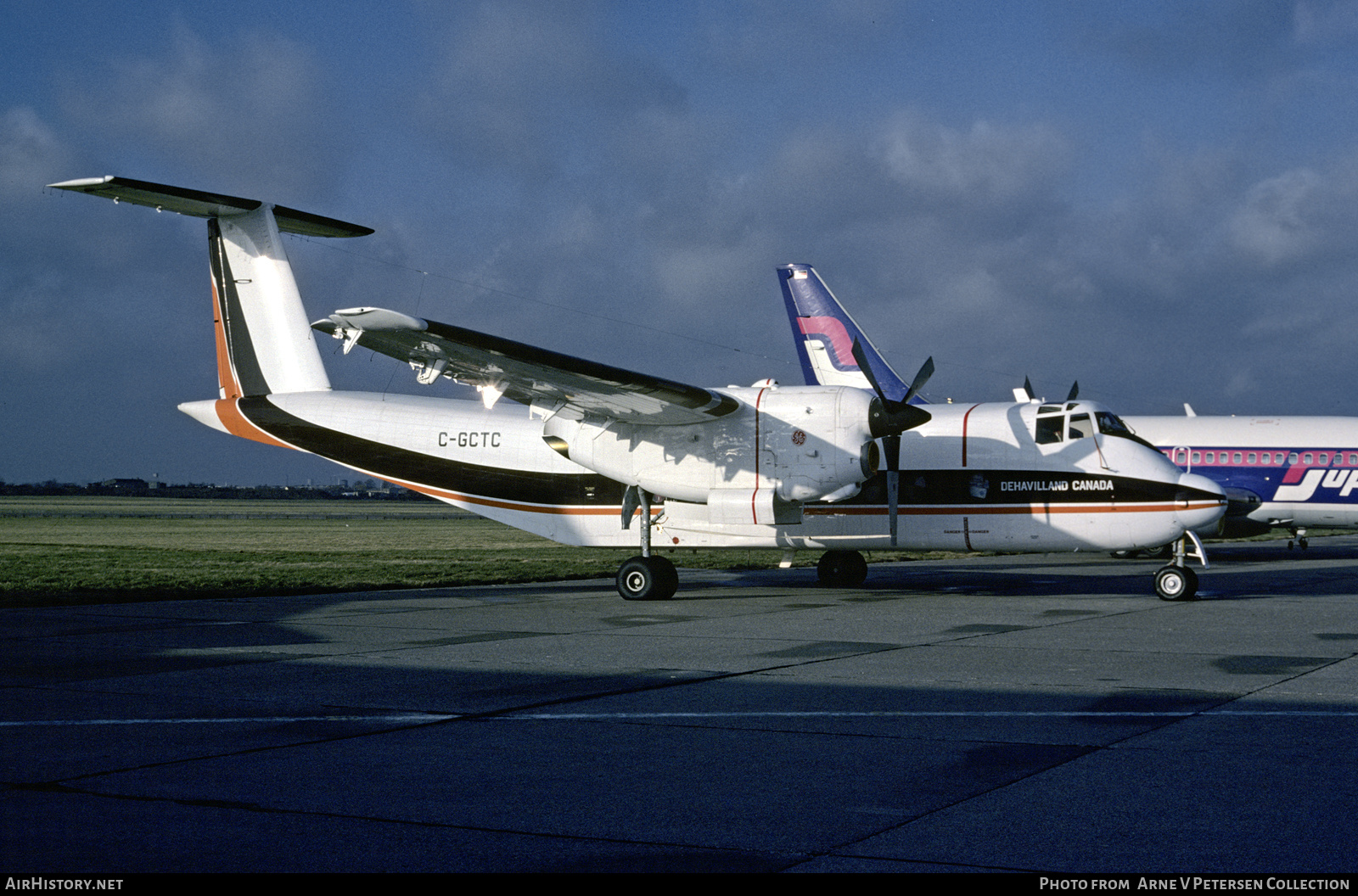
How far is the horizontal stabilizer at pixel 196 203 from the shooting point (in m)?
16.6

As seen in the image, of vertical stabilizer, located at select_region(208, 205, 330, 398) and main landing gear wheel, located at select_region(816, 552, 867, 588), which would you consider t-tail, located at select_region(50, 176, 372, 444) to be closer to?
vertical stabilizer, located at select_region(208, 205, 330, 398)

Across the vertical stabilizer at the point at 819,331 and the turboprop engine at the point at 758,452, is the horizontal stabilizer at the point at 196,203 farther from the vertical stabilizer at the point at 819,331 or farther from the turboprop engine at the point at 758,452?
the vertical stabilizer at the point at 819,331

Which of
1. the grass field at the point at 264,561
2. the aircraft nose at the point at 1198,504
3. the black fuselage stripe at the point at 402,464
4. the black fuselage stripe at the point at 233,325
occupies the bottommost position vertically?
the grass field at the point at 264,561

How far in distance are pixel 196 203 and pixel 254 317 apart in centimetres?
227

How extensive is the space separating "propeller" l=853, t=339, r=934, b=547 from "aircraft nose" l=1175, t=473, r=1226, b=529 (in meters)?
3.89

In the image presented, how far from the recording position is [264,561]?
2716cm

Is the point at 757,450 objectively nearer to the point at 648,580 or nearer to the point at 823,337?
the point at 648,580

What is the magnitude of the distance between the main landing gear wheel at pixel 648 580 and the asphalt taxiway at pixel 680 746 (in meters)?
3.89

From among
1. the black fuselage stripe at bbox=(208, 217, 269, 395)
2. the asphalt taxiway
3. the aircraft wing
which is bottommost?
the asphalt taxiway

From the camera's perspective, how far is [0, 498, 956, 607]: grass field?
1889 cm

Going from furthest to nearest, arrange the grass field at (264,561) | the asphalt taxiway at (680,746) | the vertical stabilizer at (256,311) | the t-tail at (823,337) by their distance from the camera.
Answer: the t-tail at (823,337) → the vertical stabilizer at (256,311) → the grass field at (264,561) → the asphalt taxiway at (680,746)

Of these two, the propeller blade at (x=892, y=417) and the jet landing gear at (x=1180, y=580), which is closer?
the jet landing gear at (x=1180, y=580)

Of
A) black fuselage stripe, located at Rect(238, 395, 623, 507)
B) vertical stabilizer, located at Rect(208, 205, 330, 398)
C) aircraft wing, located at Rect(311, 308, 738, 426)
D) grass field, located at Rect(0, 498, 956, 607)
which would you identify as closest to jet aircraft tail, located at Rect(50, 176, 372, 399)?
vertical stabilizer, located at Rect(208, 205, 330, 398)

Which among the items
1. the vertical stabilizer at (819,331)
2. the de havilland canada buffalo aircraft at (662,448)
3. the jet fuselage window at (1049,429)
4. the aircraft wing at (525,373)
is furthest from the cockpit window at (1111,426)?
the vertical stabilizer at (819,331)
